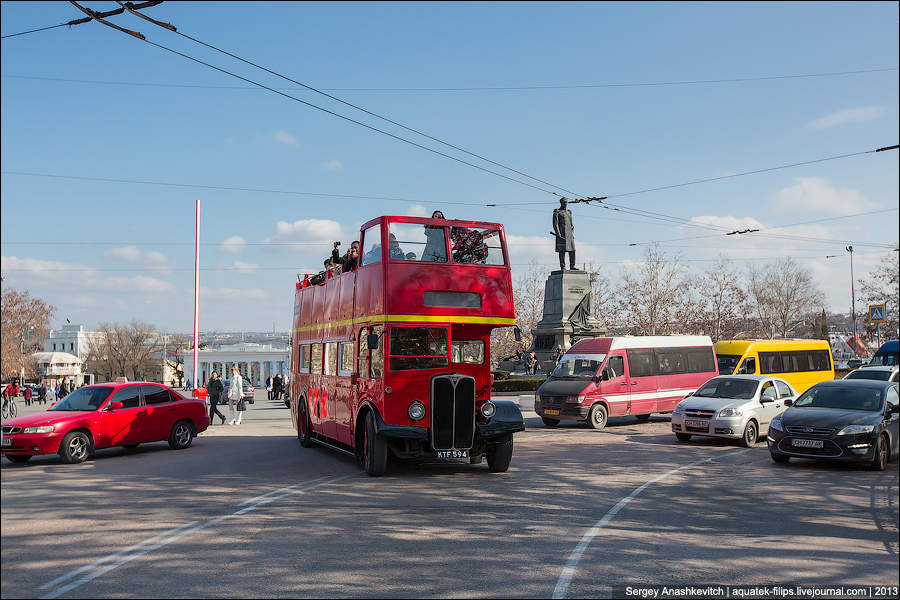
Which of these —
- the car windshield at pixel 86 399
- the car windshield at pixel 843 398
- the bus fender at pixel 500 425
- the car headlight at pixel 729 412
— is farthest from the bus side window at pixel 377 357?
the car headlight at pixel 729 412

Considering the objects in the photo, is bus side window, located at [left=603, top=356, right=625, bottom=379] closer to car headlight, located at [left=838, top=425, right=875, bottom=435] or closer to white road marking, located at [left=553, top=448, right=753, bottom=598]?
white road marking, located at [left=553, top=448, right=753, bottom=598]

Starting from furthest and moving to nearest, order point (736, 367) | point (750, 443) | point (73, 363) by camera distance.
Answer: point (73, 363)
point (736, 367)
point (750, 443)

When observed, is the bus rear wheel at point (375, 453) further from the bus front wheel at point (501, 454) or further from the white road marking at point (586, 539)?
the white road marking at point (586, 539)

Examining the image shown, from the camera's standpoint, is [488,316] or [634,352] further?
Answer: [634,352]

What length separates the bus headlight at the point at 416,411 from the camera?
13195 mm

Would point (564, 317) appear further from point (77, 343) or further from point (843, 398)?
point (77, 343)

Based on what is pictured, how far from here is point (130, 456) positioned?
55.1 feet

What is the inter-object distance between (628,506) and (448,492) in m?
2.68

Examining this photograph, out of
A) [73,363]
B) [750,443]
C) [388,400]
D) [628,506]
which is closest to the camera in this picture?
[628,506]

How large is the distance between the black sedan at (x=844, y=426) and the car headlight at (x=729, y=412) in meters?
2.78

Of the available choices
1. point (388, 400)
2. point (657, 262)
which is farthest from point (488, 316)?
point (657, 262)

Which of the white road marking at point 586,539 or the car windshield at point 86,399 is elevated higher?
the car windshield at point 86,399

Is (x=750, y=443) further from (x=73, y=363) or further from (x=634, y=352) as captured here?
(x=73, y=363)

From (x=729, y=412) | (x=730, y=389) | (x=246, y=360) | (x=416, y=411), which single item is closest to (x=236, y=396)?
(x=416, y=411)
